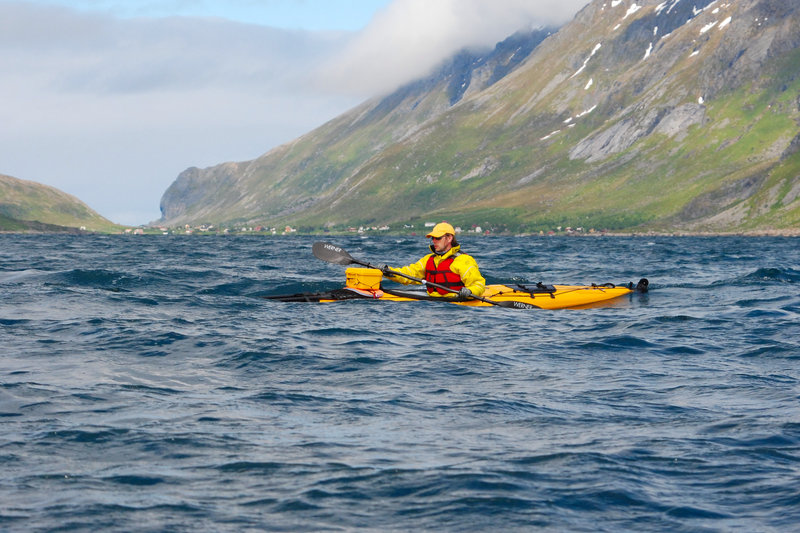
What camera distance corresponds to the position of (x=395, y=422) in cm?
1084

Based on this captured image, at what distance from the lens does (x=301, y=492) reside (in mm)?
8180

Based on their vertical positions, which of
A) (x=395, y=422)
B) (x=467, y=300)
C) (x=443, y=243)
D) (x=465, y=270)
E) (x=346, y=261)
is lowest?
(x=395, y=422)

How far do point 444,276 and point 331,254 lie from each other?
4.12 metres

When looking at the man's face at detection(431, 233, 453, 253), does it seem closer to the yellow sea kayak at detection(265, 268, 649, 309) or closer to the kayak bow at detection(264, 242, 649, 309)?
the kayak bow at detection(264, 242, 649, 309)

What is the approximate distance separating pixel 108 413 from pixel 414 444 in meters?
4.06

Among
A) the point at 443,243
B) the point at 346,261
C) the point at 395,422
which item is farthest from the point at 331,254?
the point at 395,422

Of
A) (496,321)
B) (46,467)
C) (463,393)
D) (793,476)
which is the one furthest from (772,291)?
(46,467)

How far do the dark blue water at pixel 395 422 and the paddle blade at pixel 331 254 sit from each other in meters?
3.55

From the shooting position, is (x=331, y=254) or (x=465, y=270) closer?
(x=465, y=270)

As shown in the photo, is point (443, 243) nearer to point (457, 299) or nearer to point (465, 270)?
point (465, 270)

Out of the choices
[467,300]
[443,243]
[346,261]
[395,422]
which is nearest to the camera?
[395,422]

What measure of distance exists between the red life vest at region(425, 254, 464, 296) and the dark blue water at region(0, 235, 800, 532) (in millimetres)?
1312

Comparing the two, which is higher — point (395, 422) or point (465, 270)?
point (465, 270)

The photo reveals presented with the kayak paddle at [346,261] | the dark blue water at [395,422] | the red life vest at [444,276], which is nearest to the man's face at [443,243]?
the red life vest at [444,276]
